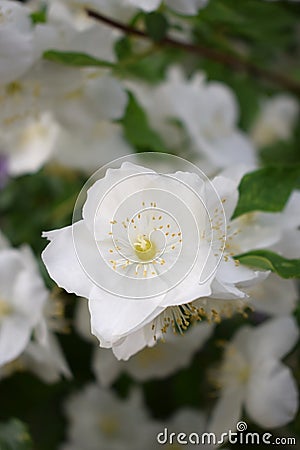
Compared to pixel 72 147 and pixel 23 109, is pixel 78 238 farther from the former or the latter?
pixel 72 147

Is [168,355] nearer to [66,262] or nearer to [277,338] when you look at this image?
[277,338]

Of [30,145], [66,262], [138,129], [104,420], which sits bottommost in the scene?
[104,420]

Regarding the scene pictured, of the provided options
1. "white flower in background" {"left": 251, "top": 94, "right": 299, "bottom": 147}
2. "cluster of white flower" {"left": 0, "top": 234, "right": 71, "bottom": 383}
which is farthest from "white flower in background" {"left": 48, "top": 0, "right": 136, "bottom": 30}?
"white flower in background" {"left": 251, "top": 94, "right": 299, "bottom": 147}

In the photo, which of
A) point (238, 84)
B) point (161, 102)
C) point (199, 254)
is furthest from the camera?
point (238, 84)

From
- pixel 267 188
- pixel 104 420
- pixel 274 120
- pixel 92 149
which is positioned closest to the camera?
pixel 267 188

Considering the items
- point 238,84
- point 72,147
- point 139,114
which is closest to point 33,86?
point 139,114

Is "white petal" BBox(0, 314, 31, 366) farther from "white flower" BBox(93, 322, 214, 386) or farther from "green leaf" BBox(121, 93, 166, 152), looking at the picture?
"green leaf" BBox(121, 93, 166, 152)

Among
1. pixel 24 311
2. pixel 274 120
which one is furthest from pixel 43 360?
pixel 274 120
